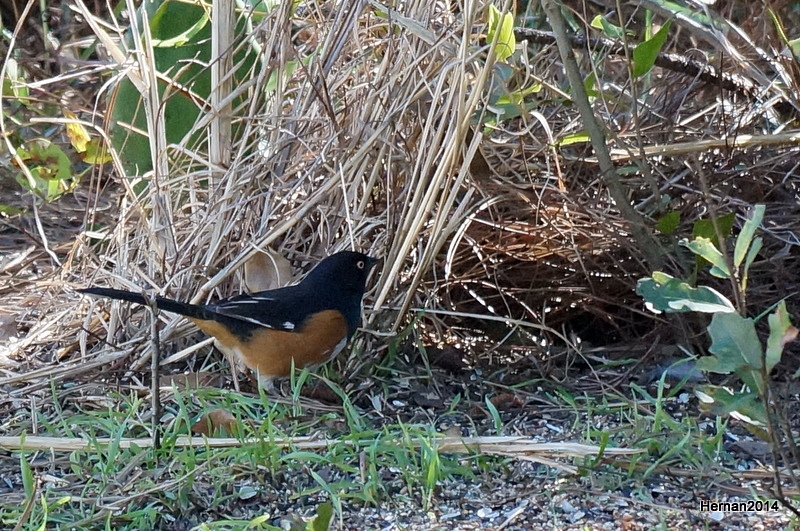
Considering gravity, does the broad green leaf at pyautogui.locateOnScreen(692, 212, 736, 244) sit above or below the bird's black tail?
above

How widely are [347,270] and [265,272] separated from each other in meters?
0.39

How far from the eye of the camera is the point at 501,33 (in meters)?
2.85

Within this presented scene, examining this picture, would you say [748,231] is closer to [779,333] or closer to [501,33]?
[779,333]

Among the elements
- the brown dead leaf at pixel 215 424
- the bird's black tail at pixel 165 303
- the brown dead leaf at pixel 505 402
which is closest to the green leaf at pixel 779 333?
the brown dead leaf at pixel 505 402

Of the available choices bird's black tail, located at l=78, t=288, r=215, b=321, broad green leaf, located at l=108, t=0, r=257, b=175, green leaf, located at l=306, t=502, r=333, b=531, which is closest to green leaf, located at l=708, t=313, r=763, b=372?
green leaf, located at l=306, t=502, r=333, b=531

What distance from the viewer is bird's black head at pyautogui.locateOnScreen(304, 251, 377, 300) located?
11.5 ft

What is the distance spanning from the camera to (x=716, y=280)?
3535mm

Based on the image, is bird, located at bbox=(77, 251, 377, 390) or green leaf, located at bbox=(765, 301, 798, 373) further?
bird, located at bbox=(77, 251, 377, 390)

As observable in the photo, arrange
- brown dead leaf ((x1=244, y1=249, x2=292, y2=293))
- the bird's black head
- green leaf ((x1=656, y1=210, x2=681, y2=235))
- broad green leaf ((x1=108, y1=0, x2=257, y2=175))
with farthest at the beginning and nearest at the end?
broad green leaf ((x1=108, y1=0, x2=257, y2=175)) < brown dead leaf ((x1=244, y1=249, x2=292, y2=293)) < the bird's black head < green leaf ((x1=656, y1=210, x2=681, y2=235))

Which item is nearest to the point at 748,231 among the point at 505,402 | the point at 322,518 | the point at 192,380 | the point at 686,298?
the point at 686,298

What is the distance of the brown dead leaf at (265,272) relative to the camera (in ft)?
12.2

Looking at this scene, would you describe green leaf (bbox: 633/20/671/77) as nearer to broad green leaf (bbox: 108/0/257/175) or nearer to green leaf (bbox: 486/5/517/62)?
green leaf (bbox: 486/5/517/62)

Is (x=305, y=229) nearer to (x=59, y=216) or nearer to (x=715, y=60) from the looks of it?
(x=715, y=60)

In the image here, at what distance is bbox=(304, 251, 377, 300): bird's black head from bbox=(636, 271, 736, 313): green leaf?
5.49 ft
